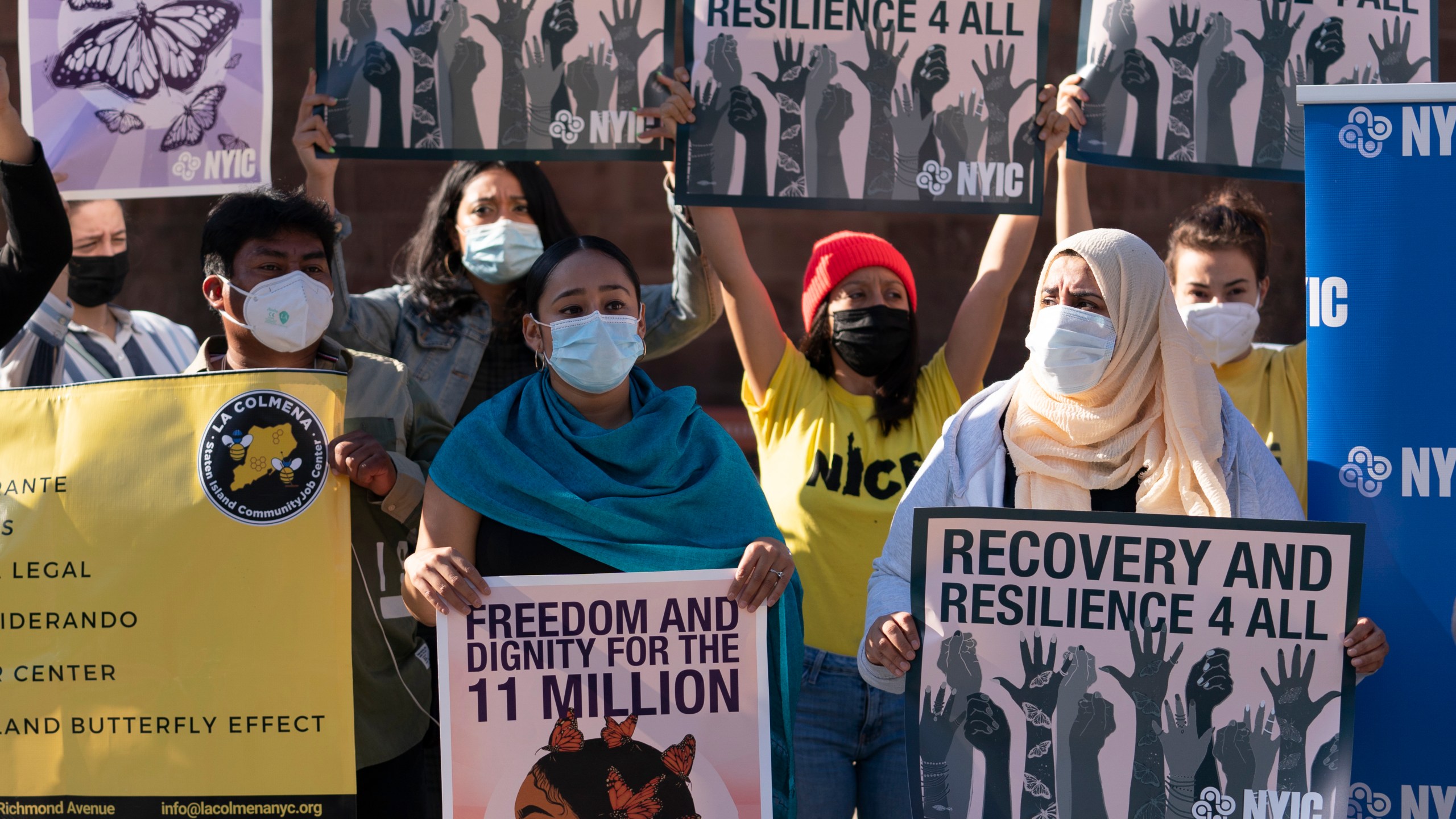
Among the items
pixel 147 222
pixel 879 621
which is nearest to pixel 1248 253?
pixel 879 621

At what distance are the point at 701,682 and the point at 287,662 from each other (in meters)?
0.94

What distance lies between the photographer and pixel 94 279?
14.4 feet

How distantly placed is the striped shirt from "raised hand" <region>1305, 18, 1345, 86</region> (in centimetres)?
365

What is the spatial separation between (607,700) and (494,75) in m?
1.95

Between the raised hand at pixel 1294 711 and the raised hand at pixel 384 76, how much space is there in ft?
9.04

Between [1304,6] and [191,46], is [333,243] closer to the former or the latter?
[191,46]

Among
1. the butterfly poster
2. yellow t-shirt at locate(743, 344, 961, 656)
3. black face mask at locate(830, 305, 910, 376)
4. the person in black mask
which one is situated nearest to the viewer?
yellow t-shirt at locate(743, 344, 961, 656)

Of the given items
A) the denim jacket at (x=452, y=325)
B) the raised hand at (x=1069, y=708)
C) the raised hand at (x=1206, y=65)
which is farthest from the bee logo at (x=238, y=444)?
the raised hand at (x=1206, y=65)

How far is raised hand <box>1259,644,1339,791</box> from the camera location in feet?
8.21

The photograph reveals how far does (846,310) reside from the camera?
11.7 ft

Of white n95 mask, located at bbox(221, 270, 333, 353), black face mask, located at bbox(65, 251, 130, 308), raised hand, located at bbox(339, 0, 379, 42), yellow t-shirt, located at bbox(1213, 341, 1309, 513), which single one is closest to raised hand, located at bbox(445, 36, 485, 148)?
raised hand, located at bbox(339, 0, 379, 42)

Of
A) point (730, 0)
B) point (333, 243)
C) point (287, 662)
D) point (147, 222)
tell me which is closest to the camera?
point (287, 662)

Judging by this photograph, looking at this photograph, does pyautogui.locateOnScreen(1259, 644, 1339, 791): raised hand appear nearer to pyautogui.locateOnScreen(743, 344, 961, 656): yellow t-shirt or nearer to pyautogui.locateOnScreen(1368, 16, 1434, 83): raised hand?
pyautogui.locateOnScreen(743, 344, 961, 656): yellow t-shirt

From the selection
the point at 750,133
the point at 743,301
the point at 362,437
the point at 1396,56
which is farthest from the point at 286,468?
the point at 1396,56
